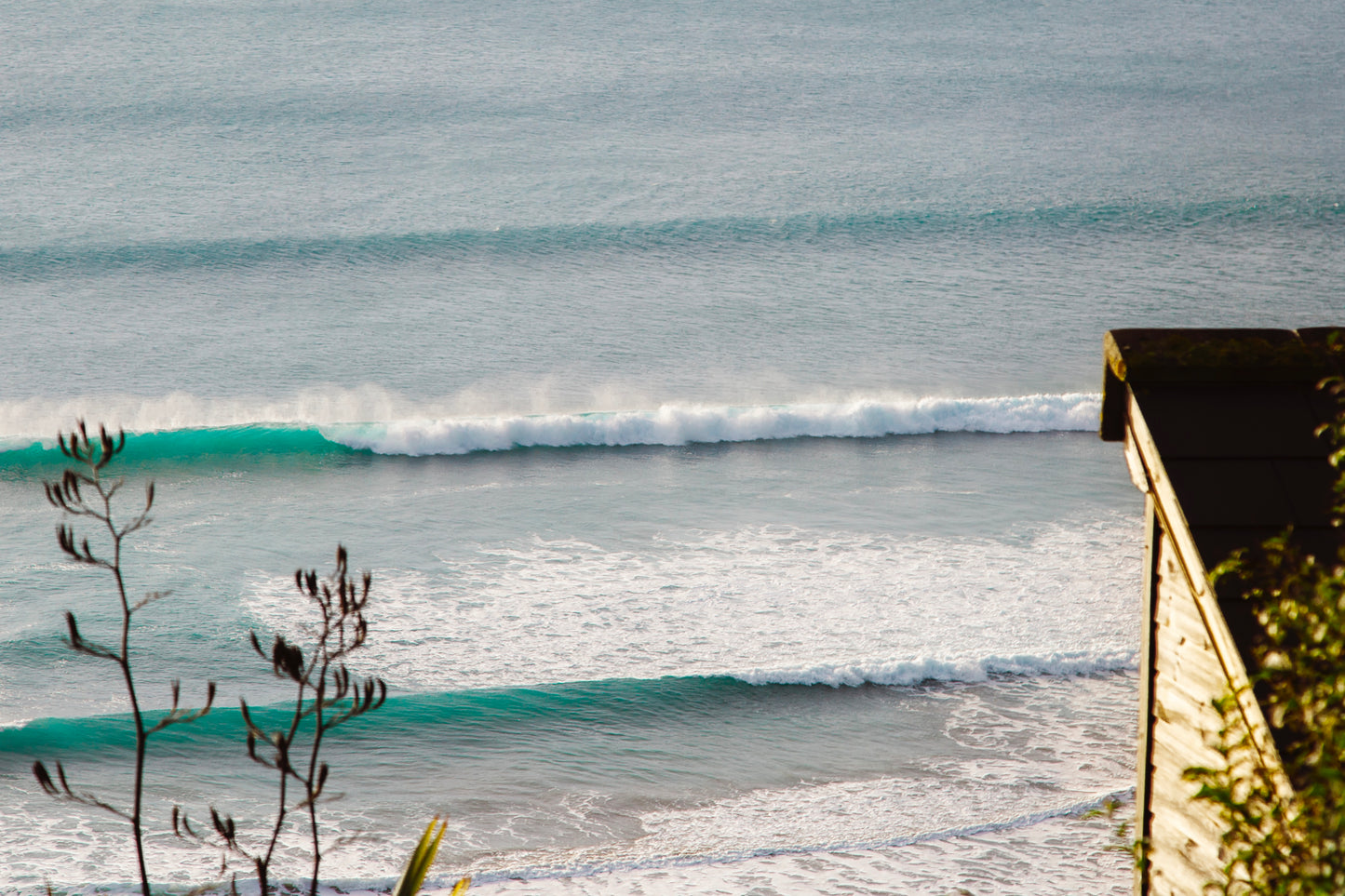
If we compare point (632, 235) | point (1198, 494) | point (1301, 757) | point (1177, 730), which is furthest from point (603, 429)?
point (1301, 757)

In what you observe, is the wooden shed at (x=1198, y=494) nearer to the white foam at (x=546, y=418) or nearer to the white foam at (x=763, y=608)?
the white foam at (x=763, y=608)

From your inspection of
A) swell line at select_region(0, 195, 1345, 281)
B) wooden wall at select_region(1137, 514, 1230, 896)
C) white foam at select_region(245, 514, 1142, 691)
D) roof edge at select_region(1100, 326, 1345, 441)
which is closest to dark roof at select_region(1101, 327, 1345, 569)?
roof edge at select_region(1100, 326, 1345, 441)

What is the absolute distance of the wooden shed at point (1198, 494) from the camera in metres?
2.71

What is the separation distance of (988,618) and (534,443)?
6.30 metres

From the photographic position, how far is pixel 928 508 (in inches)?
428

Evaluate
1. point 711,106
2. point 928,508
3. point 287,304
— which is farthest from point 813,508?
point 711,106

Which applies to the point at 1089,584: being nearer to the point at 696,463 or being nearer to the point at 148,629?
the point at 696,463

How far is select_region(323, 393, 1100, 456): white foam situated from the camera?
13.2m

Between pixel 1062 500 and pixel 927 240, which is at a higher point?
pixel 927 240

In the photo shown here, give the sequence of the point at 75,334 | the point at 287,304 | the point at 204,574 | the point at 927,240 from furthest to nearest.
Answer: the point at 927,240 → the point at 287,304 → the point at 75,334 → the point at 204,574

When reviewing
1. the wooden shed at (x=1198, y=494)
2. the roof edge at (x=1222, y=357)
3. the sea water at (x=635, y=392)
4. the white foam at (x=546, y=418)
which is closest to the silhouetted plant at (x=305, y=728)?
the sea water at (x=635, y=392)

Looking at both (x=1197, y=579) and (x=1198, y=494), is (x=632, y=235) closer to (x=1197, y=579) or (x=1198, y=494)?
(x=1198, y=494)

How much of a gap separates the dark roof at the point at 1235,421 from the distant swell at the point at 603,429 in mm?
10089

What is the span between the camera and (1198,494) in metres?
2.81
